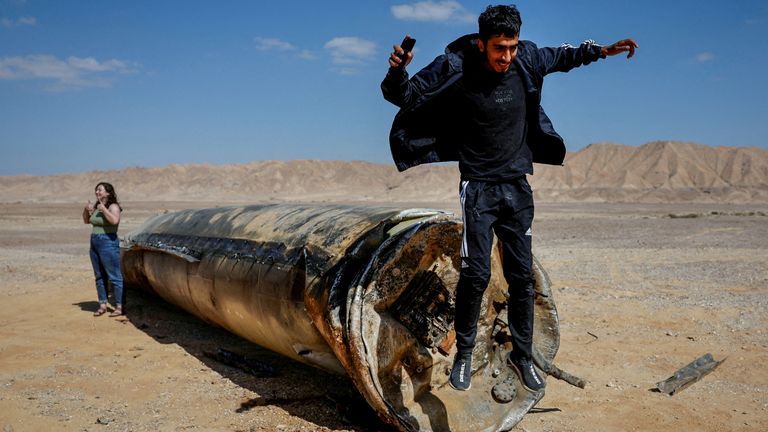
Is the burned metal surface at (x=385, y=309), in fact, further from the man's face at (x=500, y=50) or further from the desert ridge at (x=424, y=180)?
the desert ridge at (x=424, y=180)

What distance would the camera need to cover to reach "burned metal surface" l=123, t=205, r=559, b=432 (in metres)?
3.74

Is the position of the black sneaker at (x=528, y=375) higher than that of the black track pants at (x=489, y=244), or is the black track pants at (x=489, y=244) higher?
the black track pants at (x=489, y=244)

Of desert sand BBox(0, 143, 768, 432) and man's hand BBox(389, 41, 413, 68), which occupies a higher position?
man's hand BBox(389, 41, 413, 68)

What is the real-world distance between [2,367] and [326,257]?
3.35 metres

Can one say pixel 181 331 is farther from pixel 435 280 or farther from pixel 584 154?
pixel 584 154

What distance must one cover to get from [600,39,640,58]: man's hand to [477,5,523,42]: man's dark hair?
56 centimetres

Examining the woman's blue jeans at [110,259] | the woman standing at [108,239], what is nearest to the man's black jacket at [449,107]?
the woman standing at [108,239]

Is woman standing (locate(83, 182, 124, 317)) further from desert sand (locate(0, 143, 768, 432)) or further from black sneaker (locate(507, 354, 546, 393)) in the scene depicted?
black sneaker (locate(507, 354, 546, 393))

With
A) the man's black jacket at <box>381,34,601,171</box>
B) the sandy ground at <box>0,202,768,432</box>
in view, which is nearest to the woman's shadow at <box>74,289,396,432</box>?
the sandy ground at <box>0,202,768,432</box>

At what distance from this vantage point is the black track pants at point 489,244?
11.4 ft

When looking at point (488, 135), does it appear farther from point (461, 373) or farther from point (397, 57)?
point (461, 373)

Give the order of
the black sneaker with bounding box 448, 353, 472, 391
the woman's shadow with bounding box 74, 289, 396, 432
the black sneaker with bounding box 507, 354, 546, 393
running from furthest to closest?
the woman's shadow with bounding box 74, 289, 396, 432 < the black sneaker with bounding box 507, 354, 546, 393 < the black sneaker with bounding box 448, 353, 472, 391

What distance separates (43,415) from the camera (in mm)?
4320

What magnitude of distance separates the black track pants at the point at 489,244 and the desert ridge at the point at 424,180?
52025mm
